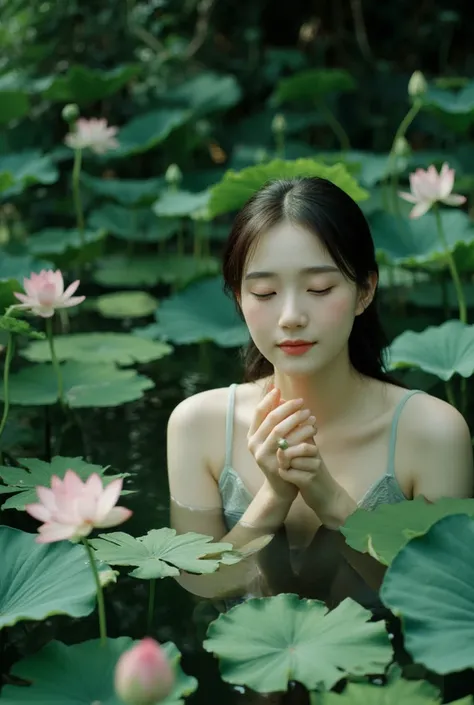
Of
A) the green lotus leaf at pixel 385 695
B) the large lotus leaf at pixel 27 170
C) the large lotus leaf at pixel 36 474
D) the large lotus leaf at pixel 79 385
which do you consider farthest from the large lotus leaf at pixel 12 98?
the green lotus leaf at pixel 385 695

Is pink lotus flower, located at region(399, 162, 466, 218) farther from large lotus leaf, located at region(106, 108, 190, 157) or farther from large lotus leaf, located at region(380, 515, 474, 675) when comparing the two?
large lotus leaf, located at region(106, 108, 190, 157)

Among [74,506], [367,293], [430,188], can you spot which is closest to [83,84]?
[430,188]

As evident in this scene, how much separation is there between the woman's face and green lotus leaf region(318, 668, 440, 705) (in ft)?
2.20

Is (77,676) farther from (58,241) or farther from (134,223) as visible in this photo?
(134,223)

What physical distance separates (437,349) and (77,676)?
157 centimetres

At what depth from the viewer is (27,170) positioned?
4.69 m

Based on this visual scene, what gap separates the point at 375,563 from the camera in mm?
2006

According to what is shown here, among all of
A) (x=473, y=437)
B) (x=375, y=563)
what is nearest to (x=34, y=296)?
(x=375, y=563)

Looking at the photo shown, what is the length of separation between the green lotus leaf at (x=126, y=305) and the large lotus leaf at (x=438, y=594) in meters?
2.58

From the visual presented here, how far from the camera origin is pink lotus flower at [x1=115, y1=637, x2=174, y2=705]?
107 cm

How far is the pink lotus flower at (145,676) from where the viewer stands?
107 centimetres

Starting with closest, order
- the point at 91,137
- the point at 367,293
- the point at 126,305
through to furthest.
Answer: the point at 367,293, the point at 126,305, the point at 91,137

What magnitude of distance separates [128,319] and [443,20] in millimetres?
3284

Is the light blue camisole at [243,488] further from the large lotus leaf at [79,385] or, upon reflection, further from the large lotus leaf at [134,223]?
the large lotus leaf at [134,223]
